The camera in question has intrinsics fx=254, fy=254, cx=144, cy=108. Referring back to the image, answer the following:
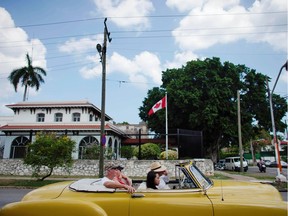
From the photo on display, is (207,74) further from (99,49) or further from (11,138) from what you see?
(11,138)

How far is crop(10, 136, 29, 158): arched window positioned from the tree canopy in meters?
16.3

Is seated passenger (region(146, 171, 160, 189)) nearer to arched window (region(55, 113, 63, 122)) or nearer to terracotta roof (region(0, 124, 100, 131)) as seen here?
terracotta roof (region(0, 124, 100, 131))

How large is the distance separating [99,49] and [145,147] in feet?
34.6

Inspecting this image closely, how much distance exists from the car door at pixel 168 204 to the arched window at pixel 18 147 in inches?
1055

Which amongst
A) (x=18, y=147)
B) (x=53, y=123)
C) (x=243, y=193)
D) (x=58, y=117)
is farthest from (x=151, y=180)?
(x=58, y=117)

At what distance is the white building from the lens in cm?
2760

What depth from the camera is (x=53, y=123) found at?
3050cm

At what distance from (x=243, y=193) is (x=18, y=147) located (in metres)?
28.4

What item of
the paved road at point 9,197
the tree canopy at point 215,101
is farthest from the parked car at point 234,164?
the paved road at point 9,197

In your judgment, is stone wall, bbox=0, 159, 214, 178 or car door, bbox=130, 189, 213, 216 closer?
car door, bbox=130, 189, 213, 216

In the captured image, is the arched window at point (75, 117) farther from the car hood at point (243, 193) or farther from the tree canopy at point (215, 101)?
the car hood at point (243, 193)

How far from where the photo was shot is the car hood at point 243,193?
11.7 feet

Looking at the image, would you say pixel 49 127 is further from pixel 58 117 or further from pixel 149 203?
pixel 149 203

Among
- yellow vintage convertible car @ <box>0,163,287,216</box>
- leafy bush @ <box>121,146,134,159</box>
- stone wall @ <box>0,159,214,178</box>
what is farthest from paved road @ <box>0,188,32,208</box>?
leafy bush @ <box>121,146,134,159</box>
